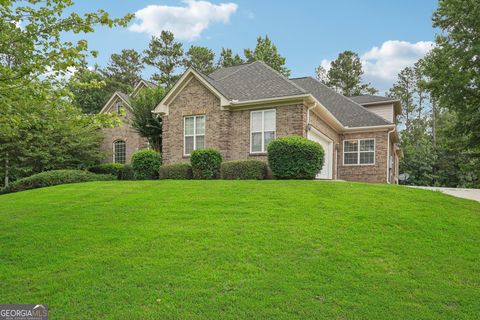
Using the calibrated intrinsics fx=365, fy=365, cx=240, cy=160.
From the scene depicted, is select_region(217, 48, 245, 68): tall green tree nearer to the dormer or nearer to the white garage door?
the dormer

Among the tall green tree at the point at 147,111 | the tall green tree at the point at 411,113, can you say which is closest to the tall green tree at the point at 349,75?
the tall green tree at the point at 411,113

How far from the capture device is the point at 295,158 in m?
13.5

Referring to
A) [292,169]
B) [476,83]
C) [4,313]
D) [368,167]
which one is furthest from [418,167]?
[4,313]

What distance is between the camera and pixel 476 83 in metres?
16.7

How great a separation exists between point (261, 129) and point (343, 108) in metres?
8.96

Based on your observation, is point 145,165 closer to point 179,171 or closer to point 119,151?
point 179,171

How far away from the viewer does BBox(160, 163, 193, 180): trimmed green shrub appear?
15.8 m

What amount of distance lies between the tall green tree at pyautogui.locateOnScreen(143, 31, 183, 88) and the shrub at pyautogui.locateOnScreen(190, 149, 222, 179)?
31.6 meters

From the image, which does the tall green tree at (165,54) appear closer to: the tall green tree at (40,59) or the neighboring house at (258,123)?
the neighboring house at (258,123)

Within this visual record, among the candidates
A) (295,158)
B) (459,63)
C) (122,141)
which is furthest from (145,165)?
(459,63)

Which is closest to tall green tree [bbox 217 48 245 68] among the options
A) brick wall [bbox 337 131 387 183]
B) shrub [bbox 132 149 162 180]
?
brick wall [bbox 337 131 387 183]

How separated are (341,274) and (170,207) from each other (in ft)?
15.8

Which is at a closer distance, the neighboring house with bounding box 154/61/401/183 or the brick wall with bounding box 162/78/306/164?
the brick wall with bounding box 162/78/306/164

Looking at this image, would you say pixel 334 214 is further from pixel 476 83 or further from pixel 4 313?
pixel 476 83
